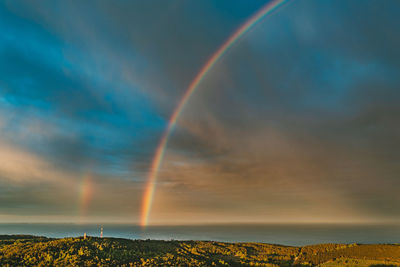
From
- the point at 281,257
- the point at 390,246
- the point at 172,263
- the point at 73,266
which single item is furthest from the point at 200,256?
the point at 390,246

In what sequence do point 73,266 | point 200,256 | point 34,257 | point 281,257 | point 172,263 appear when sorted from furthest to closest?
point 281,257
point 200,256
point 172,263
point 34,257
point 73,266

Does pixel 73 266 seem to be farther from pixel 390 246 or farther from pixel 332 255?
pixel 390 246

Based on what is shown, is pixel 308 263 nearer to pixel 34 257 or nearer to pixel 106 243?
pixel 106 243

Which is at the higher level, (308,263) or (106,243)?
(106,243)

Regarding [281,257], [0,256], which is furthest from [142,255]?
[281,257]

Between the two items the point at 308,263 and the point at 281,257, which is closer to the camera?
the point at 308,263

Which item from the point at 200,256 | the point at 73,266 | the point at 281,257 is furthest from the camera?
the point at 281,257
